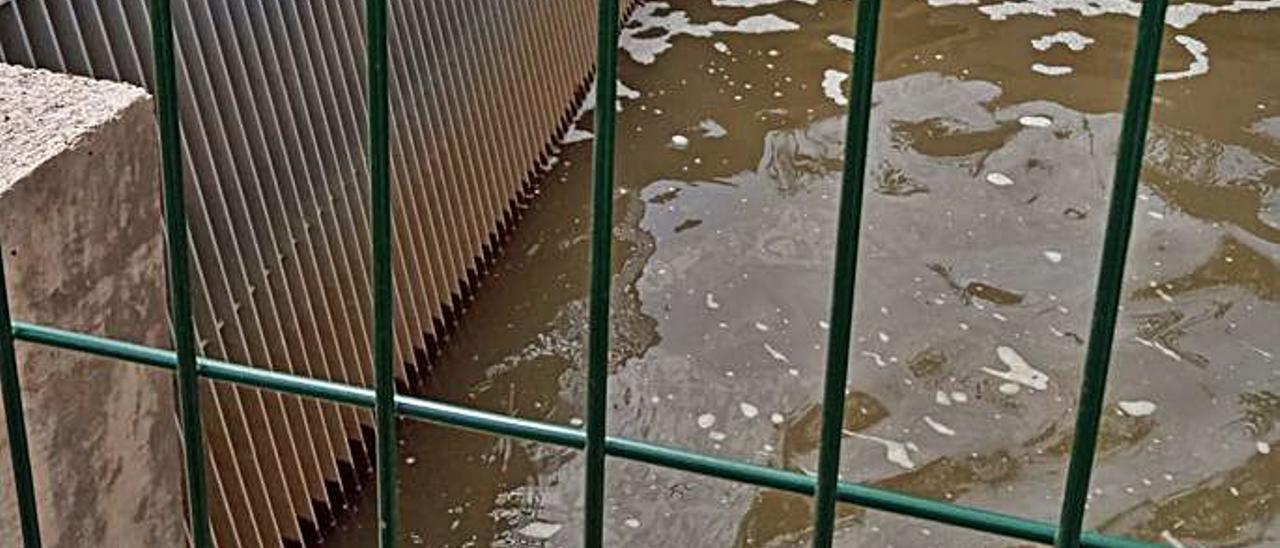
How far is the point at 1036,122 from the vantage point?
5.34 metres

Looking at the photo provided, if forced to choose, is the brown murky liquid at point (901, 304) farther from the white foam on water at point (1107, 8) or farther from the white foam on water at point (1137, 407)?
the white foam on water at point (1107, 8)

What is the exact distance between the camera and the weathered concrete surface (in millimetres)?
2168

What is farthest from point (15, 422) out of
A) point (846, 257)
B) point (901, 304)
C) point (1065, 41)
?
point (1065, 41)

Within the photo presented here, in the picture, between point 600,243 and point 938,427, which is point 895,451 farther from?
point 600,243

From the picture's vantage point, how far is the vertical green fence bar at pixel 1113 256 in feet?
3.05

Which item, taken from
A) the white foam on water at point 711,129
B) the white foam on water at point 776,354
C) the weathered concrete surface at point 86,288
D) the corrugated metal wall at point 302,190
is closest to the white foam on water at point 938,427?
the white foam on water at point 776,354

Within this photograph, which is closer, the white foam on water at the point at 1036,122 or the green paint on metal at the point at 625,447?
the green paint on metal at the point at 625,447

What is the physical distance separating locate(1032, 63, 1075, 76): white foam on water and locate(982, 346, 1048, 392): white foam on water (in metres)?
1.81

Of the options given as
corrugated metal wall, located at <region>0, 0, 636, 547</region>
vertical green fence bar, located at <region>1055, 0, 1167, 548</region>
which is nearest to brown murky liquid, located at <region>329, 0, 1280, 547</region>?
corrugated metal wall, located at <region>0, 0, 636, 547</region>

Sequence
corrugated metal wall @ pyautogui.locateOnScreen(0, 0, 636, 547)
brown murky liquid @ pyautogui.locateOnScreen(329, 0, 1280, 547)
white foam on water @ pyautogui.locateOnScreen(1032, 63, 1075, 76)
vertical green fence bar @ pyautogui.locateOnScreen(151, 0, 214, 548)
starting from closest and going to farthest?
vertical green fence bar @ pyautogui.locateOnScreen(151, 0, 214, 548) → corrugated metal wall @ pyautogui.locateOnScreen(0, 0, 636, 547) → brown murky liquid @ pyautogui.locateOnScreen(329, 0, 1280, 547) → white foam on water @ pyautogui.locateOnScreen(1032, 63, 1075, 76)

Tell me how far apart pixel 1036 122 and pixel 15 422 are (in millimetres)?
4324

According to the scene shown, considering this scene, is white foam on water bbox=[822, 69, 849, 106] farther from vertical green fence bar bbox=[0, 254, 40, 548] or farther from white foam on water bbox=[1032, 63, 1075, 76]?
vertical green fence bar bbox=[0, 254, 40, 548]

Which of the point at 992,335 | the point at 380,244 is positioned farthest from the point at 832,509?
the point at 992,335

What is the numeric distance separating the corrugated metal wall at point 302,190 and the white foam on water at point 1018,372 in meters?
1.28
